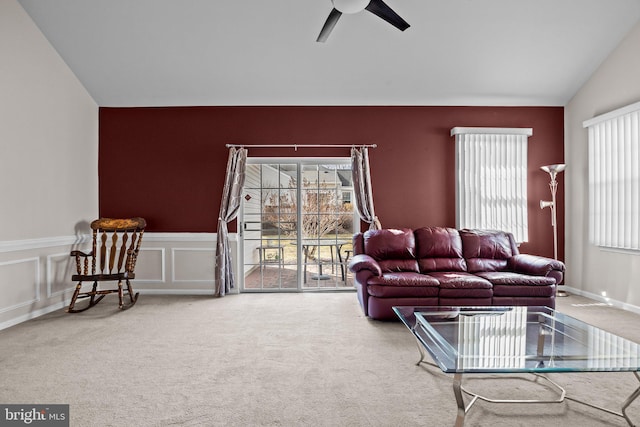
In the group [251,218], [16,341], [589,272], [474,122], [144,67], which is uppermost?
[144,67]

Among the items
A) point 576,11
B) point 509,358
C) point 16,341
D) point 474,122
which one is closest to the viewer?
point 509,358

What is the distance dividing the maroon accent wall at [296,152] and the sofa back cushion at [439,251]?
2.47 feet

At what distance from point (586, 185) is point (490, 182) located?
1242 mm

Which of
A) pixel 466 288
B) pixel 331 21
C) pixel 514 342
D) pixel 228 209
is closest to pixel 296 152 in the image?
pixel 228 209

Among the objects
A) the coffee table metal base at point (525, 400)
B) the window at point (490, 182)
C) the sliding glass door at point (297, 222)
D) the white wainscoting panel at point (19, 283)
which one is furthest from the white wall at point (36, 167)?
the window at point (490, 182)

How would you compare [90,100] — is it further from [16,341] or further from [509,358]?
[509,358]

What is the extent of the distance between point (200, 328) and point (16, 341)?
161cm

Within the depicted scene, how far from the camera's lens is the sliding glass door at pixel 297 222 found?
5512 mm

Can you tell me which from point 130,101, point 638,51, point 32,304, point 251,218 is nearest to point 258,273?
point 251,218

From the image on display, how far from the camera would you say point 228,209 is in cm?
526

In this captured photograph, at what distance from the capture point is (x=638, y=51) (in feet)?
14.1

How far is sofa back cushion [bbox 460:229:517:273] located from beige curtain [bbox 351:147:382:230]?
3.99ft

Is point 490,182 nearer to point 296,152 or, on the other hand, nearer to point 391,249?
point 391,249

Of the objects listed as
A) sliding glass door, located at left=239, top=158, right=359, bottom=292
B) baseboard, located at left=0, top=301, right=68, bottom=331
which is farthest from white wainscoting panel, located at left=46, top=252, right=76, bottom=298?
sliding glass door, located at left=239, top=158, right=359, bottom=292
